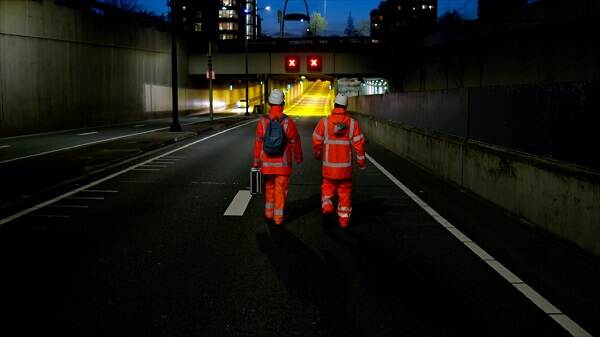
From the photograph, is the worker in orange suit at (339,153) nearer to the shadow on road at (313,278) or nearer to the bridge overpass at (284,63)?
the shadow on road at (313,278)

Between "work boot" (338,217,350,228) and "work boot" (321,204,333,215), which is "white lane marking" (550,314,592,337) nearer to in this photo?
"work boot" (338,217,350,228)

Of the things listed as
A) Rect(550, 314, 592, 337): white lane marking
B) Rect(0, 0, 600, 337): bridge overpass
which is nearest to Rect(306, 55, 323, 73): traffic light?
Rect(0, 0, 600, 337): bridge overpass

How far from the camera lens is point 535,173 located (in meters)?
8.70

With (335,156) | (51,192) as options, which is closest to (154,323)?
(335,156)

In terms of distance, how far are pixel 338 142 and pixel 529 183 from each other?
2810 mm

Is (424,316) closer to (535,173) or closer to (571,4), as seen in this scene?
(535,173)

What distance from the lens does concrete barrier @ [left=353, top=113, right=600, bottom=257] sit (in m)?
7.19

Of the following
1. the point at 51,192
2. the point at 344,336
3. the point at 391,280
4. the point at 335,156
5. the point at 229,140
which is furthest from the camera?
the point at 229,140

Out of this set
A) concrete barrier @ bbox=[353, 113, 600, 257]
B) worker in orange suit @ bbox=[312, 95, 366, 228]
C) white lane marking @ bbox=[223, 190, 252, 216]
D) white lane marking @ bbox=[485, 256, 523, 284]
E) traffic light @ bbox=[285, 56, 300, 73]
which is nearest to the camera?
white lane marking @ bbox=[485, 256, 523, 284]

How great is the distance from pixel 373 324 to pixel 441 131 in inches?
433

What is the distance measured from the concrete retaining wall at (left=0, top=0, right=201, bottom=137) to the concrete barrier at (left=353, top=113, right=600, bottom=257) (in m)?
21.2

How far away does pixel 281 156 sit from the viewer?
8.44m

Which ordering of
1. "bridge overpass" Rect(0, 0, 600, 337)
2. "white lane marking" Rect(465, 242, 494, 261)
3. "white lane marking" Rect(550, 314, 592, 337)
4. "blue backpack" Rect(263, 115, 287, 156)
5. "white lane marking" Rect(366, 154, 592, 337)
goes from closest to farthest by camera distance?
"white lane marking" Rect(550, 314, 592, 337) < "white lane marking" Rect(366, 154, 592, 337) < "bridge overpass" Rect(0, 0, 600, 337) < "white lane marking" Rect(465, 242, 494, 261) < "blue backpack" Rect(263, 115, 287, 156)

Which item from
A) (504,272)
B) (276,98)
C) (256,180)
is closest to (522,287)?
(504,272)
